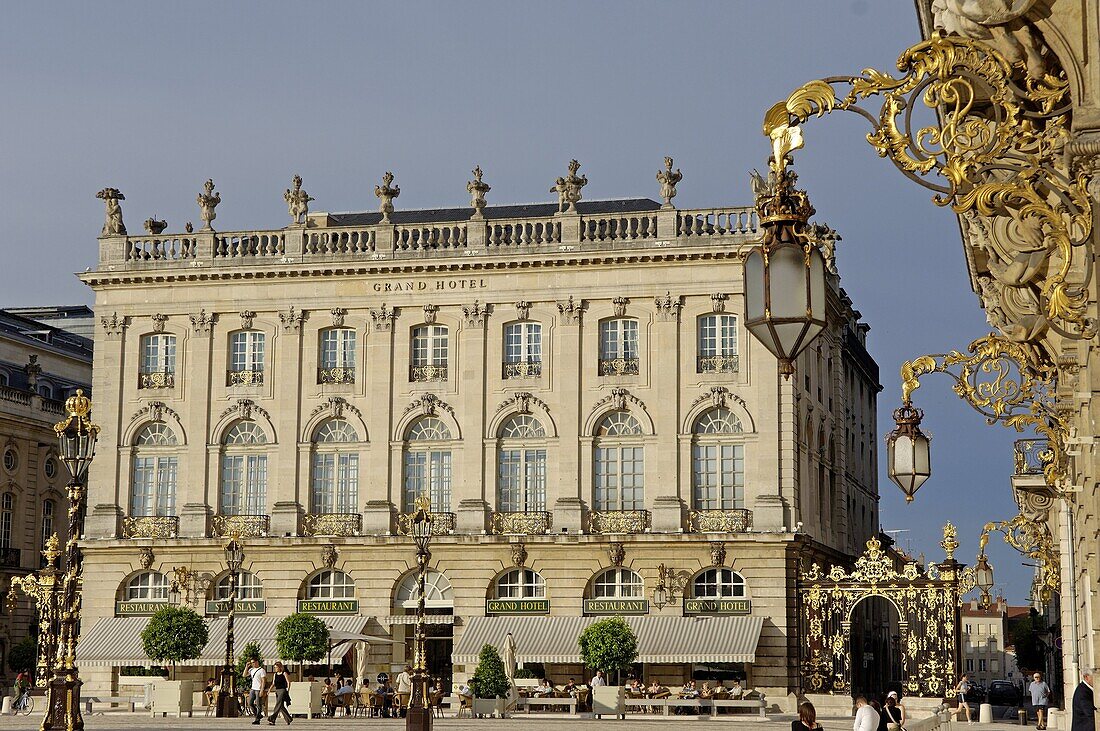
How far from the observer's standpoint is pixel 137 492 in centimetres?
5091

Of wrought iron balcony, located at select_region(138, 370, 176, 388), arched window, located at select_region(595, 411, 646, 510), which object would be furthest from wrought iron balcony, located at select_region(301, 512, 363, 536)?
arched window, located at select_region(595, 411, 646, 510)

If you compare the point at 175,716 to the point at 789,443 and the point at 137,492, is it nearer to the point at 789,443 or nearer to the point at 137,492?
the point at 137,492

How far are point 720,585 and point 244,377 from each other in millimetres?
15487

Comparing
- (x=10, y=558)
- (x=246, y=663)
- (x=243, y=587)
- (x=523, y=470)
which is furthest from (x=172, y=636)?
(x=10, y=558)

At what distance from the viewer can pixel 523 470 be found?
48.4 metres

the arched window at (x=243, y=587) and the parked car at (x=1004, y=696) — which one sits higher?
the arched window at (x=243, y=587)

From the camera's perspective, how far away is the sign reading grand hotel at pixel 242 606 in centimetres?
4928

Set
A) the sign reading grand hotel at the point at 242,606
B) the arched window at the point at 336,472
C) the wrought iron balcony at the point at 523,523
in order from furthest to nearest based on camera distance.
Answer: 1. the arched window at the point at 336,472
2. the sign reading grand hotel at the point at 242,606
3. the wrought iron balcony at the point at 523,523

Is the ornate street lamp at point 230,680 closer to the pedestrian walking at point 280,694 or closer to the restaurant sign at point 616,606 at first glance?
the pedestrian walking at point 280,694

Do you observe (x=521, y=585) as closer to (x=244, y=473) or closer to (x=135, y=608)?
(x=244, y=473)

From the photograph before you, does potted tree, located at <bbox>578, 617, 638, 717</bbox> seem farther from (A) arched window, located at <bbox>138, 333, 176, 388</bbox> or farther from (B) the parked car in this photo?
(B) the parked car

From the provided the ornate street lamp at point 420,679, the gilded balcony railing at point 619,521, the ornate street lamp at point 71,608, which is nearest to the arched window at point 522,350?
the gilded balcony railing at point 619,521

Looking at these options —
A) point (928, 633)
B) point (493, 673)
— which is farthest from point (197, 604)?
point (928, 633)

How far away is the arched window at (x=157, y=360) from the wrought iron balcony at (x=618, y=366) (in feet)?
43.0
